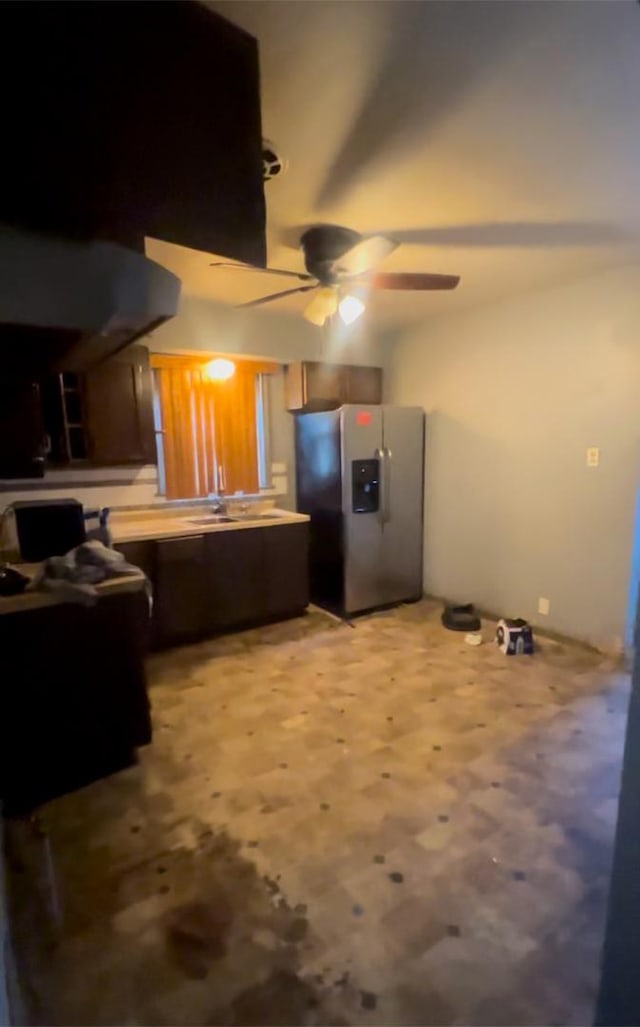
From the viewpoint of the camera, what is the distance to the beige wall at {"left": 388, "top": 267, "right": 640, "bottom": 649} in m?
3.17

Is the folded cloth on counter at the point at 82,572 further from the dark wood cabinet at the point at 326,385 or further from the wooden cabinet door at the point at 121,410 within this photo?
the dark wood cabinet at the point at 326,385

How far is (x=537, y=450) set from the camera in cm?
361

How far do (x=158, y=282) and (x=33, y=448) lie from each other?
2518 mm

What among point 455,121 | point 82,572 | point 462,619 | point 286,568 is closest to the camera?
point 455,121

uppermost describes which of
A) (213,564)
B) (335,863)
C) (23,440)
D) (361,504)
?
(23,440)

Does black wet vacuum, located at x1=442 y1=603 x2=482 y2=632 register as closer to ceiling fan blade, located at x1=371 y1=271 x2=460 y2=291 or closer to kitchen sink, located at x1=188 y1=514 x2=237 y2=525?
kitchen sink, located at x1=188 y1=514 x2=237 y2=525

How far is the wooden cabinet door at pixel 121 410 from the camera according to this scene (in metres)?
3.27

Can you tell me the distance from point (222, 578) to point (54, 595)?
5.56 ft

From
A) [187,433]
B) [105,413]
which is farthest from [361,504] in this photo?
[105,413]

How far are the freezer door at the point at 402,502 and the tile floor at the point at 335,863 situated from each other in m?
1.39

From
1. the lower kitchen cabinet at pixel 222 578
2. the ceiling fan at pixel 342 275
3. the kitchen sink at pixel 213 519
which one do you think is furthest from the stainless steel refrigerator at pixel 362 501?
the ceiling fan at pixel 342 275

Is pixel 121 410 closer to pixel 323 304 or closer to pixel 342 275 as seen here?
pixel 323 304

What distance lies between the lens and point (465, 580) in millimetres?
4230

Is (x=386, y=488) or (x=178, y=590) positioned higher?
(x=386, y=488)
